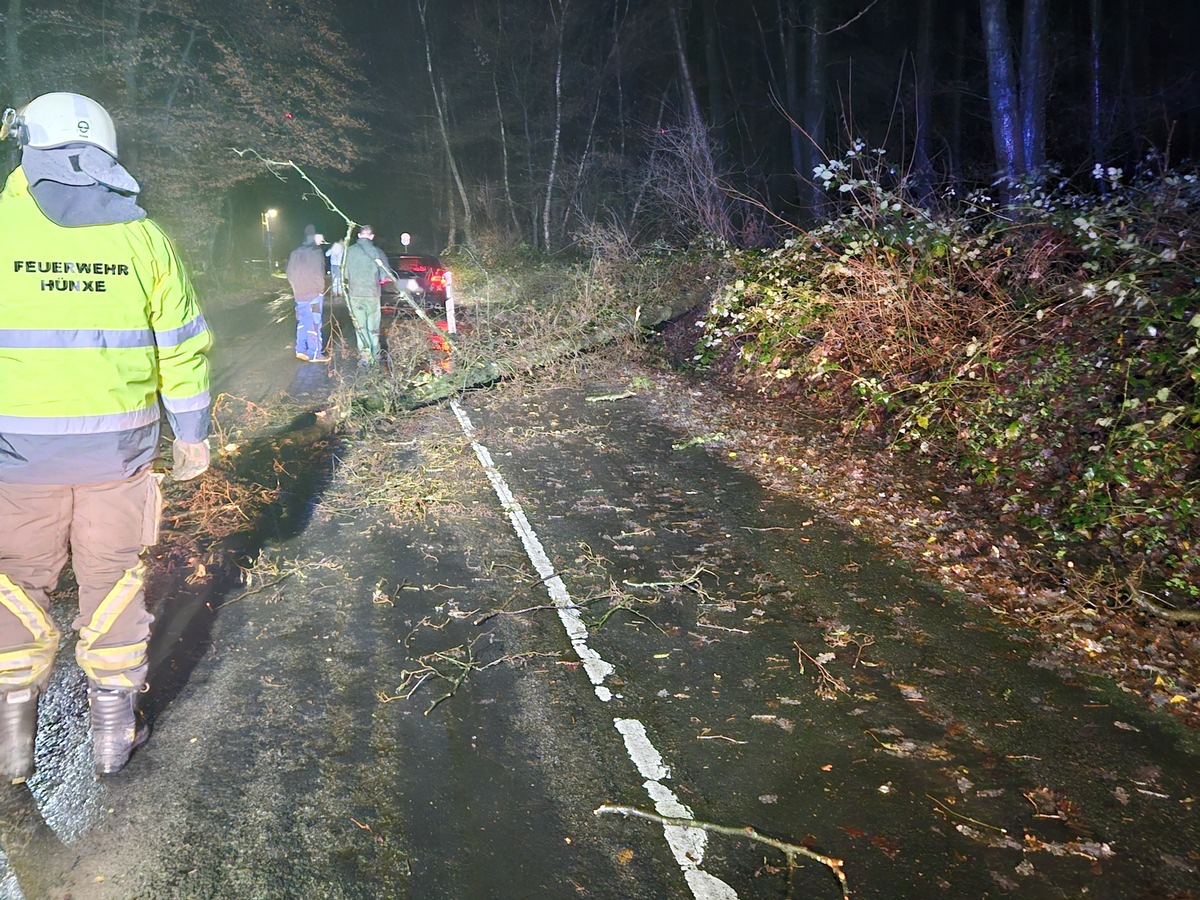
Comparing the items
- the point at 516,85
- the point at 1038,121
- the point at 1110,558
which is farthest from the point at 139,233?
the point at 516,85

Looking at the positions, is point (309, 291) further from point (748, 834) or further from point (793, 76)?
point (793, 76)

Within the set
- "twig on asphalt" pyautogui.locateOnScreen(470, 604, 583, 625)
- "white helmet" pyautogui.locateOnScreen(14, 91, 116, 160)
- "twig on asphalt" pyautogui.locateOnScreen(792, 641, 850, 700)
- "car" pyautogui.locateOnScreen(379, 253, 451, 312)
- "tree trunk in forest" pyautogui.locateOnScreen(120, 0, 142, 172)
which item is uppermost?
"tree trunk in forest" pyautogui.locateOnScreen(120, 0, 142, 172)

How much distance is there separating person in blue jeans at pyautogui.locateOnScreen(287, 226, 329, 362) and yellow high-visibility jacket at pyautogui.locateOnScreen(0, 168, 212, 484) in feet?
32.0

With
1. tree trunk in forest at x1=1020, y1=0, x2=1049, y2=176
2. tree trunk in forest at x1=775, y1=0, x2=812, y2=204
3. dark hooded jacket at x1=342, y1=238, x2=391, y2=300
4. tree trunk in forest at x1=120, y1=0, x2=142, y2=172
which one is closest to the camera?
dark hooded jacket at x1=342, y1=238, x2=391, y2=300

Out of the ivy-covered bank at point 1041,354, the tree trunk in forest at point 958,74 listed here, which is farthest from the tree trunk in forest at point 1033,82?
the tree trunk in forest at point 958,74

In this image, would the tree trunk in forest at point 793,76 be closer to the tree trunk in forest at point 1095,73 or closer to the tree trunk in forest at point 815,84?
the tree trunk in forest at point 815,84

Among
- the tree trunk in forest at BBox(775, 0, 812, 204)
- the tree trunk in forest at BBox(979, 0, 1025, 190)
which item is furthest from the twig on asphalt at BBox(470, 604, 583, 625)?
the tree trunk in forest at BBox(775, 0, 812, 204)

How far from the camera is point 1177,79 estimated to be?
23312mm

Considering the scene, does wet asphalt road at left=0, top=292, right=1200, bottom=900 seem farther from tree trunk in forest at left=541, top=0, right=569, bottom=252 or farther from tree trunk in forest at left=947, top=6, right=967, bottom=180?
tree trunk in forest at left=541, top=0, right=569, bottom=252

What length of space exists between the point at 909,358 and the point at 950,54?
87.1 ft

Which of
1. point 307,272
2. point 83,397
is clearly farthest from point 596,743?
point 307,272

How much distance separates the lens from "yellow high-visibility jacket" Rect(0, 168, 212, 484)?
3.08m

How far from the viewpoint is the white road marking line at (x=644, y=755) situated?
2.94 metres

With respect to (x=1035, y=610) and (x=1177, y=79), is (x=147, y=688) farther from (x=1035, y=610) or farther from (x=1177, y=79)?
(x=1177, y=79)
